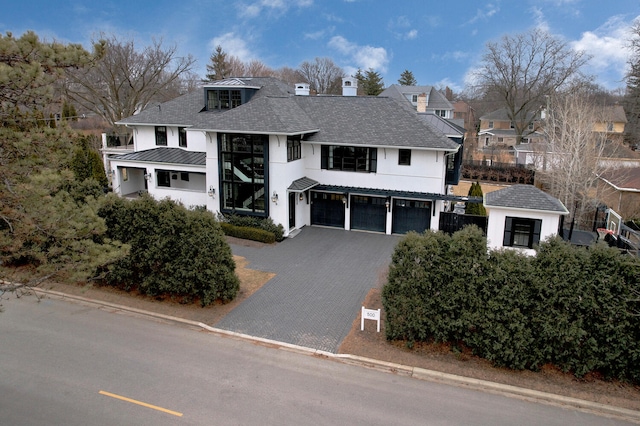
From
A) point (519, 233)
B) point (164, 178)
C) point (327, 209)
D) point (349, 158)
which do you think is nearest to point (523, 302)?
point (519, 233)

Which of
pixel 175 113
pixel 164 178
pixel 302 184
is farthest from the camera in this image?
pixel 175 113

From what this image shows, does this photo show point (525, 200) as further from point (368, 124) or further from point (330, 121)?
point (330, 121)

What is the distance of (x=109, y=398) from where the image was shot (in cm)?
998

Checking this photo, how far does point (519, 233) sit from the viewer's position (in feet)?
63.7

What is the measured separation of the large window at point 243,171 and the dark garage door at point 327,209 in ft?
11.6

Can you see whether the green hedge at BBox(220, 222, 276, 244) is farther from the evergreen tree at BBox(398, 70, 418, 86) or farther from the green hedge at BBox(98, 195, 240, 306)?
the evergreen tree at BBox(398, 70, 418, 86)

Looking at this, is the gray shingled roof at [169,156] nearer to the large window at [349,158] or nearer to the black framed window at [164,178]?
the black framed window at [164,178]

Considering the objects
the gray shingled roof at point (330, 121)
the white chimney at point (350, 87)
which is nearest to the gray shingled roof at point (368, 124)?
the gray shingled roof at point (330, 121)

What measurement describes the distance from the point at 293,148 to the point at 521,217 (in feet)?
38.3

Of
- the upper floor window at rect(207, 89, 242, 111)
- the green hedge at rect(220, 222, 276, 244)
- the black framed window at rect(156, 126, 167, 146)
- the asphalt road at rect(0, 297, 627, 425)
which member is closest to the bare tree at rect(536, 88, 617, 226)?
the green hedge at rect(220, 222, 276, 244)

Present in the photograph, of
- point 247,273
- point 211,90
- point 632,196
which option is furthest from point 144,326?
point 632,196

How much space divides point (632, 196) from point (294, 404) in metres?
27.1

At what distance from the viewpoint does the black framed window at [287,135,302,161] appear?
22.8m

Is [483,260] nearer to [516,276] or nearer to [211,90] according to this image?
[516,276]
